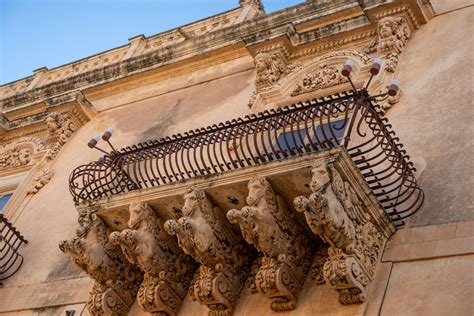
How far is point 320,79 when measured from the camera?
9.58 m

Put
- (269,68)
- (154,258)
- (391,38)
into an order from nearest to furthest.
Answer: (154,258)
(391,38)
(269,68)

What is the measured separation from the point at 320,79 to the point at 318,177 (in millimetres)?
3484

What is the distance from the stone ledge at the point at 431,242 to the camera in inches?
251

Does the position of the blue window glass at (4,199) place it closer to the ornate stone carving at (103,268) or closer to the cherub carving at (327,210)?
the ornate stone carving at (103,268)

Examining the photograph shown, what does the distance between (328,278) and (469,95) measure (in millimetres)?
3072

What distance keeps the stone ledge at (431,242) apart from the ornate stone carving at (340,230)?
0.28 meters

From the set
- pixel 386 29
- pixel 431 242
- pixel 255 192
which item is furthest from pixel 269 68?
pixel 431 242

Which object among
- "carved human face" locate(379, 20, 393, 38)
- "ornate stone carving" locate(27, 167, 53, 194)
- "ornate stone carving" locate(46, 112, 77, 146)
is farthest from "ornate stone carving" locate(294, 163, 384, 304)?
"ornate stone carving" locate(46, 112, 77, 146)

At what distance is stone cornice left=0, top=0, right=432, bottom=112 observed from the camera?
32.3 feet

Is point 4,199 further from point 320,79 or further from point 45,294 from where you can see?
point 320,79

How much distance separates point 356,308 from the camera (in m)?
6.33

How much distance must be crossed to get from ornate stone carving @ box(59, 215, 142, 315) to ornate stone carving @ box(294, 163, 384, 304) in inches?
102

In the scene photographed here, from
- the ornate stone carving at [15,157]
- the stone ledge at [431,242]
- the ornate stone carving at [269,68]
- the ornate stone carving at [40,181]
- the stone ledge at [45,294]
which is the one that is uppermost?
the ornate stone carving at [15,157]

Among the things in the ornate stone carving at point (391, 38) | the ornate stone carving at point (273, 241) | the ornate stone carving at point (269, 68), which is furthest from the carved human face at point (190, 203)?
the ornate stone carving at point (391, 38)
